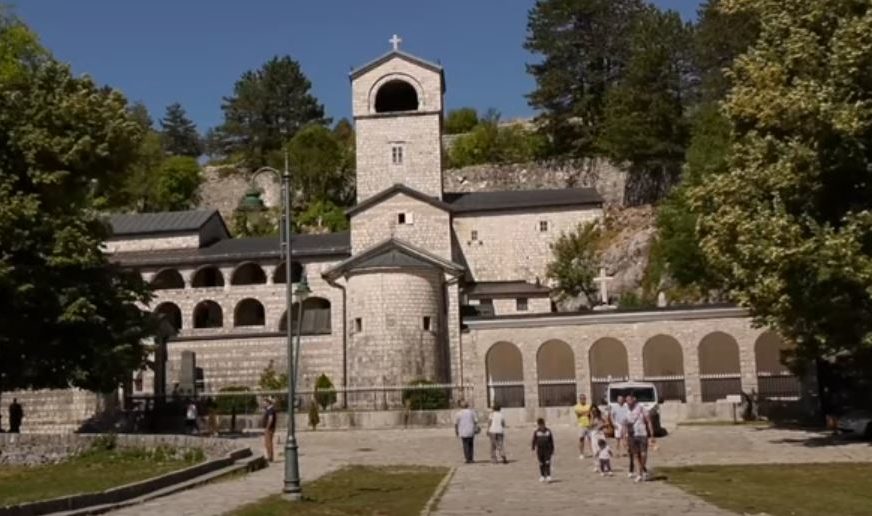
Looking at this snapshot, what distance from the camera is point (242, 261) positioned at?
52594 mm

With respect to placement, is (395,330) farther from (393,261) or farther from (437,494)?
(437,494)

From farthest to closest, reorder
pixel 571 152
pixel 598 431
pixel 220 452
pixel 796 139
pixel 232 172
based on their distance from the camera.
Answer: pixel 232 172 < pixel 571 152 < pixel 796 139 < pixel 220 452 < pixel 598 431

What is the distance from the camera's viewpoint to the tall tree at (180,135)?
345ft

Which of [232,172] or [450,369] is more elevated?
[232,172]

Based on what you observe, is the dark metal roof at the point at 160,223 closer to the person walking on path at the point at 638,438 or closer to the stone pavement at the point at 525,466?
the stone pavement at the point at 525,466

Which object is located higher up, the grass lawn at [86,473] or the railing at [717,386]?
the railing at [717,386]

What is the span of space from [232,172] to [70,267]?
51.3 meters

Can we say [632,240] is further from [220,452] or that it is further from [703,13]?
[220,452]

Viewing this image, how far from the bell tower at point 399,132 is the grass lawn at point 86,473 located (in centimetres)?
2825

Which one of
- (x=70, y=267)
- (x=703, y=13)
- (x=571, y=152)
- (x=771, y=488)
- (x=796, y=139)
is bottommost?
(x=771, y=488)

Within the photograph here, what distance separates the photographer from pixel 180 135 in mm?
106438

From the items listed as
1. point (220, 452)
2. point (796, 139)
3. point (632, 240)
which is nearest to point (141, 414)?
point (220, 452)

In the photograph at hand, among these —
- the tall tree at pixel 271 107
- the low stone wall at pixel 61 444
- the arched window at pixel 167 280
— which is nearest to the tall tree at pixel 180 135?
the tall tree at pixel 271 107

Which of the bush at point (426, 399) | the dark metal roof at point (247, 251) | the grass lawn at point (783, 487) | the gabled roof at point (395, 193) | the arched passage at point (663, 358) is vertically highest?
the gabled roof at point (395, 193)
